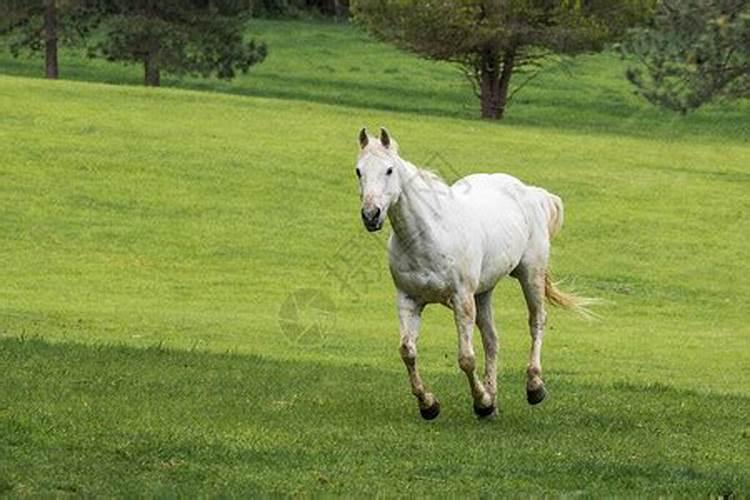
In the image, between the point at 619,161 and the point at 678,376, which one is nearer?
the point at 678,376

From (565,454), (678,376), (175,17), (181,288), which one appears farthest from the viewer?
(175,17)

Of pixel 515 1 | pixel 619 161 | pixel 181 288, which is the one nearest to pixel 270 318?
pixel 181 288

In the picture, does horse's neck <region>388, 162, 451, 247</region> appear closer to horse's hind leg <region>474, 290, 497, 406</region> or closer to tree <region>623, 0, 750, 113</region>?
horse's hind leg <region>474, 290, 497, 406</region>

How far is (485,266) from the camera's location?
44.1 ft

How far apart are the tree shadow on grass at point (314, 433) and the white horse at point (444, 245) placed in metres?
0.51

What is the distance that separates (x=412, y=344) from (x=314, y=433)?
127 centimetres

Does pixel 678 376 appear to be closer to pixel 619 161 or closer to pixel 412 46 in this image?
pixel 619 161

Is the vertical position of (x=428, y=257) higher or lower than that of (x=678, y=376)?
higher

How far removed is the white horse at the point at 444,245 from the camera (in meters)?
12.4

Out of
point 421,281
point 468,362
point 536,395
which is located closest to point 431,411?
point 468,362

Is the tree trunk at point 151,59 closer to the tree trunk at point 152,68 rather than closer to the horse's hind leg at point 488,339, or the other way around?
the tree trunk at point 152,68

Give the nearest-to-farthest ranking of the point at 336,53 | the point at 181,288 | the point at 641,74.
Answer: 1. the point at 641,74
2. the point at 181,288
3. the point at 336,53

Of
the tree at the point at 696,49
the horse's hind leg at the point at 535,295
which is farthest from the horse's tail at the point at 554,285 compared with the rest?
the tree at the point at 696,49

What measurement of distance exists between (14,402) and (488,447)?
358 cm
